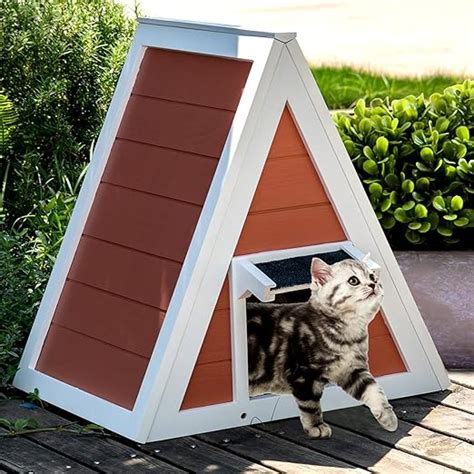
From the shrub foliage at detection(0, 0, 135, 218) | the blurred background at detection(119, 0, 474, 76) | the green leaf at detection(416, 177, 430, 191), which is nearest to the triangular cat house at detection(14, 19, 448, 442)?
the green leaf at detection(416, 177, 430, 191)

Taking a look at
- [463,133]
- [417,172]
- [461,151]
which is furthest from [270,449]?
[463,133]

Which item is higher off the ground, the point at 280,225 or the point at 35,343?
the point at 280,225

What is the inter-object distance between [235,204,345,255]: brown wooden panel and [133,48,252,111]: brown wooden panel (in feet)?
1.23

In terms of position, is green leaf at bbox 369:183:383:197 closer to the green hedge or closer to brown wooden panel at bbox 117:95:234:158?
the green hedge

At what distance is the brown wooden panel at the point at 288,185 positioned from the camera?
4363mm

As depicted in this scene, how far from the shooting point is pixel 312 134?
14.5ft

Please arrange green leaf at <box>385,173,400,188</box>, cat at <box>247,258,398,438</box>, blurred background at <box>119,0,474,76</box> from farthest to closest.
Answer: blurred background at <box>119,0,474,76</box> < green leaf at <box>385,173,400,188</box> < cat at <box>247,258,398,438</box>

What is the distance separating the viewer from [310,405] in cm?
441

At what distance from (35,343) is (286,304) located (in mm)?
875

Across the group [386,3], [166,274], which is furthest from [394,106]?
[386,3]

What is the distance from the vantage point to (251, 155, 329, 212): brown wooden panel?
4363 millimetres

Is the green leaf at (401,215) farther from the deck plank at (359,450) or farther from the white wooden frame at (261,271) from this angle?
the deck plank at (359,450)

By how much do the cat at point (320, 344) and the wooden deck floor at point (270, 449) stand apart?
9cm

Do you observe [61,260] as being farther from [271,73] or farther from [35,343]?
[271,73]
